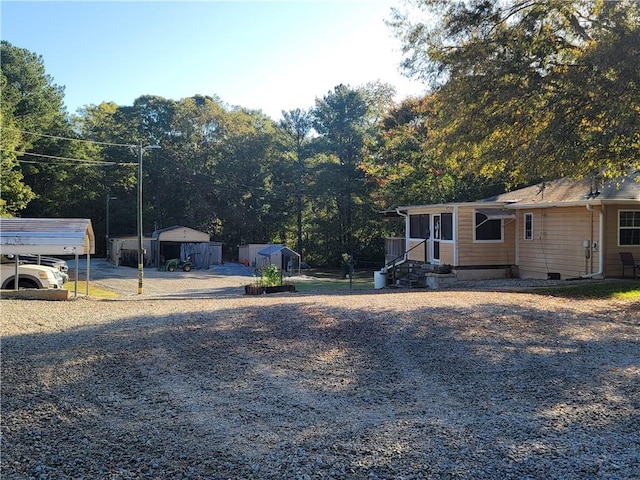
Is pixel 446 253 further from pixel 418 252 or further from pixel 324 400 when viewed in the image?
pixel 324 400

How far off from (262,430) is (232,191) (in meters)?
45.2

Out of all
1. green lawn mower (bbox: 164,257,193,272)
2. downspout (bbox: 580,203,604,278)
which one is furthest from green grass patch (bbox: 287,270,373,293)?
downspout (bbox: 580,203,604,278)

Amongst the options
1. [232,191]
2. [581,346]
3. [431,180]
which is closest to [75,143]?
[232,191]

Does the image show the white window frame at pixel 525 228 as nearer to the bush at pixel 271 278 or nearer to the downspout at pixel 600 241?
the downspout at pixel 600 241

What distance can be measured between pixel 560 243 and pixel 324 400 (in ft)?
47.1

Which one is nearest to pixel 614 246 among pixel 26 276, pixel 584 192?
pixel 584 192

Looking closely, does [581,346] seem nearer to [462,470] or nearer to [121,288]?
[462,470]

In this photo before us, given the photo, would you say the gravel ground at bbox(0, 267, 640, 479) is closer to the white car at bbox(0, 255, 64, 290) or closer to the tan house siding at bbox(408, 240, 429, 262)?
the white car at bbox(0, 255, 64, 290)

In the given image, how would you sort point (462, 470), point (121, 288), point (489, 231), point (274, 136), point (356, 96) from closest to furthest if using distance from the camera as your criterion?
1. point (462, 470)
2. point (489, 231)
3. point (121, 288)
4. point (356, 96)
5. point (274, 136)

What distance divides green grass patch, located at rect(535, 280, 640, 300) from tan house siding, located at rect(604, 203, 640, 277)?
4.53 feet

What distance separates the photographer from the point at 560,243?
674 inches

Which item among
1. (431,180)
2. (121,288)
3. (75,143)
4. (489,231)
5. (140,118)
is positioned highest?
(140,118)

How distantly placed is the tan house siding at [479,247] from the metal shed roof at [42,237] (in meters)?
12.1

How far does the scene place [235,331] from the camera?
8.11 m
